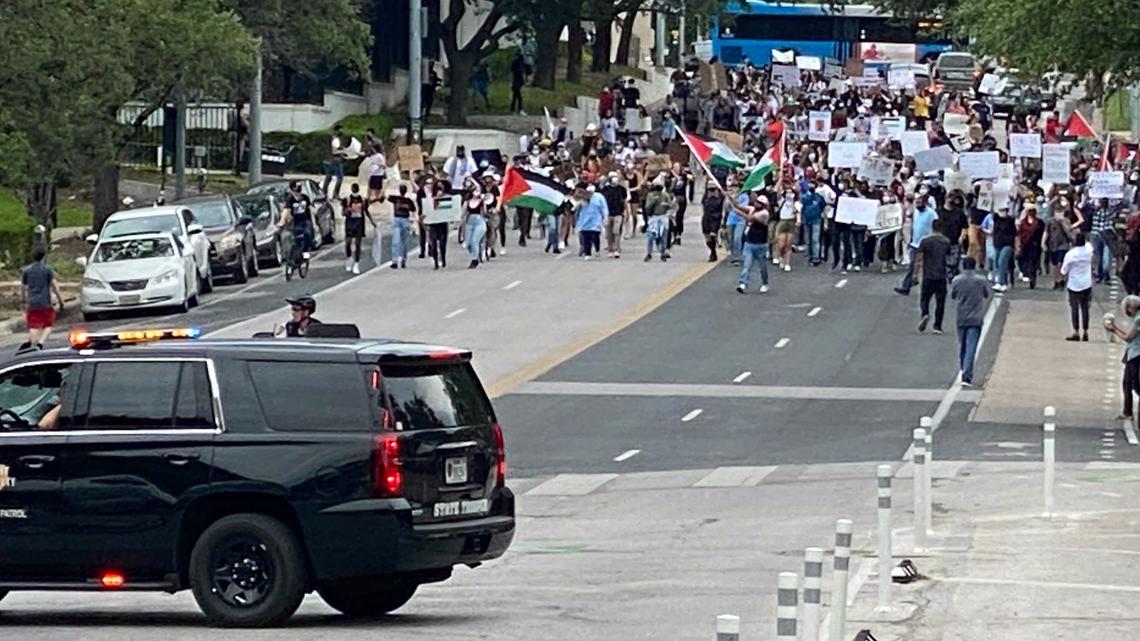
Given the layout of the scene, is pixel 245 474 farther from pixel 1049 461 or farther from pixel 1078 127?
pixel 1078 127

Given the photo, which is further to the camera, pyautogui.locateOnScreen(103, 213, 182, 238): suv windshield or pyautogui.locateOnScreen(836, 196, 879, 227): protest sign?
pyautogui.locateOnScreen(836, 196, 879, 227): protest sign

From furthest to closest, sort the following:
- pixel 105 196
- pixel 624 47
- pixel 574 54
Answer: pixel 624 47, pixel 574 54, pixel 105 196

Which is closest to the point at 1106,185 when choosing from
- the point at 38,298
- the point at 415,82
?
the point at 38,298

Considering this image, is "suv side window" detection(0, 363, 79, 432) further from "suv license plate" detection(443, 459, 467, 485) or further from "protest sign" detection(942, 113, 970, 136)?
"protest sign" detection(942, 113, 970, 136)

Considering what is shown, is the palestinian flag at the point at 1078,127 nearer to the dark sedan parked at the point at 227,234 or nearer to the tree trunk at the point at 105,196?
the dark sedan parked at the point at 227,234

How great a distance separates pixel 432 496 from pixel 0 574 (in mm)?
2463

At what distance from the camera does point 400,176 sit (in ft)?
169

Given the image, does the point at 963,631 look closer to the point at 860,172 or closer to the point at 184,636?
the point at 184,636

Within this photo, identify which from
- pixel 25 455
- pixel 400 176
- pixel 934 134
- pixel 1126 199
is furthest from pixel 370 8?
pixel 25 455

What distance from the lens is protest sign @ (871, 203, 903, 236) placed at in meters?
42.8

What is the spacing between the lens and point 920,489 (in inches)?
675

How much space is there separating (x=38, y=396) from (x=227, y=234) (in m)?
29.9

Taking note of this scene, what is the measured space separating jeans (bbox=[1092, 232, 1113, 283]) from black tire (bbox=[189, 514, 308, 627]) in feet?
102

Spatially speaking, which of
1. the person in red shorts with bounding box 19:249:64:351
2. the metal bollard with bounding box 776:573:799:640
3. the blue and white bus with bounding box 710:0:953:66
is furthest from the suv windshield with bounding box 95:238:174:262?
the blue and white bus with bounding box 710:0:953:66
